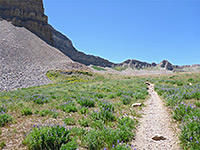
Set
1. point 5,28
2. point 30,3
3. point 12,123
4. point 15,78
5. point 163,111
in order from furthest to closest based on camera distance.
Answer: point 30,3 < point 5,28 < point 15,78 < point 163,111 < point 12,123

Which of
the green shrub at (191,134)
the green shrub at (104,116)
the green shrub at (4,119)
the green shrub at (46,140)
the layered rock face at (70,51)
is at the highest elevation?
the layered rock face at (70,51)

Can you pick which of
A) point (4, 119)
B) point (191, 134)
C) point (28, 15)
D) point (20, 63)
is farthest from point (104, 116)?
point (28, 15)

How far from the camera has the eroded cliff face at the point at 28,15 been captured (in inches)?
3110

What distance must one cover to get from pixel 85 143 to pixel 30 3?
114 metres

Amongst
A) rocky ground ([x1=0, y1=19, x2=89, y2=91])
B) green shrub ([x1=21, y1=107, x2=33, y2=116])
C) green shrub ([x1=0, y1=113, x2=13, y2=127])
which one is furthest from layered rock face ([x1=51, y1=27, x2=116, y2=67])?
green shrub ([x1=0, y1=113, x2=13, y2=127])

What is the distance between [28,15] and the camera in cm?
8544

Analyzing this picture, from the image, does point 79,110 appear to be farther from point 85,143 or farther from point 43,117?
point 85,143

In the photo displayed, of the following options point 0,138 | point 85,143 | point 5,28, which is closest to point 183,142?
point 85,143

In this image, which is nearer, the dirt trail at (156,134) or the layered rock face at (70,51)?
the dirt trail at (156,134)

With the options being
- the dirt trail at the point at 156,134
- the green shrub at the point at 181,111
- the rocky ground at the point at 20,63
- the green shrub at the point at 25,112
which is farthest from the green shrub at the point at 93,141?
the rocky ground at the point at 20,63

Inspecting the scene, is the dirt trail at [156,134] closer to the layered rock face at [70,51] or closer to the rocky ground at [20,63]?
the rocky ground at [20,63]

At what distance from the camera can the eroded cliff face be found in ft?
259

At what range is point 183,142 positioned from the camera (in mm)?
3912

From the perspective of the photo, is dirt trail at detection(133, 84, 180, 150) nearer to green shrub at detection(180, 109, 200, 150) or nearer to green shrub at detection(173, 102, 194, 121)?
green shrub at detection(180, 109, 200, 150)
